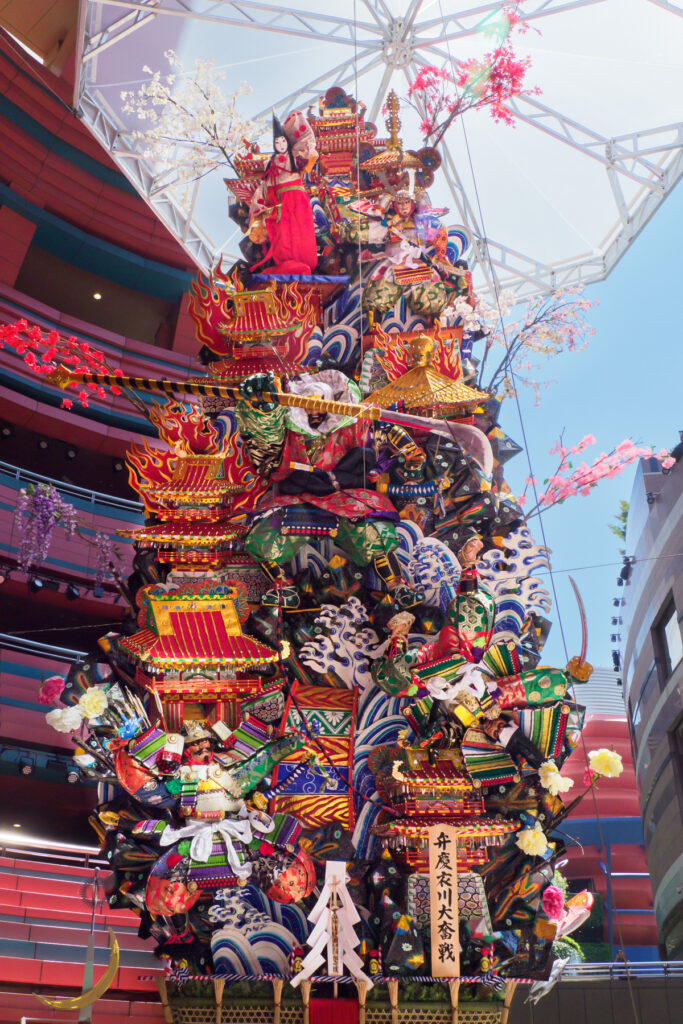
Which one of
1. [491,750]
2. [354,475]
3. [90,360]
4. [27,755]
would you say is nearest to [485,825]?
[491,750]

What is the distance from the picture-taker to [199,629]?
29.5 ft

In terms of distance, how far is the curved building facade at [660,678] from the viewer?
1346 cm

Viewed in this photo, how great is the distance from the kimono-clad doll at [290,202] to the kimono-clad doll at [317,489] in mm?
2012

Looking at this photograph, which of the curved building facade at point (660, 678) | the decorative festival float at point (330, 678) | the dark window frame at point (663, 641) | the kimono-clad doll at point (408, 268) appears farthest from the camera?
the dark window frame at point (663, 641)

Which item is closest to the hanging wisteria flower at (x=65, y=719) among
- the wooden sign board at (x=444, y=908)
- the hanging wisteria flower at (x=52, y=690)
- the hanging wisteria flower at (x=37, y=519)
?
the hanging wisteria flower at (x=52, y=690)

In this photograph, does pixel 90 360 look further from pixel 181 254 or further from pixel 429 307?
pixel 429 307

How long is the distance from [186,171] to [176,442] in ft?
20.0

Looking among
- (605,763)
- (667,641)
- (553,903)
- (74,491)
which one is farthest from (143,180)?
(553,903)

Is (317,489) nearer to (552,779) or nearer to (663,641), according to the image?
(552,779)

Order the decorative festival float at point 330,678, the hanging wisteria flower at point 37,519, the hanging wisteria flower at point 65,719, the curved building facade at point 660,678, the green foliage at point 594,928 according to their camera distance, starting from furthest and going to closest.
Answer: the green foliage at point 594,928
the hanging wisteria flower at point 37,519
the curved building facade at point 660,678
the hanging wisteria flower at point 65,719
the decorative festival float at point 330,678

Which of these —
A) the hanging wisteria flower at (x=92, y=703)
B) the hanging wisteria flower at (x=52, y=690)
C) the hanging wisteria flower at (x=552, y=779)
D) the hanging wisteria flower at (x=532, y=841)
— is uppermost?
the hanging wisteria flower at (x=52, y=690)

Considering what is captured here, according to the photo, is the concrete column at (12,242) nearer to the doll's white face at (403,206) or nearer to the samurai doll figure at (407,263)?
the samurai doll figure at (407,263)

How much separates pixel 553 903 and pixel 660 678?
6.94 meters

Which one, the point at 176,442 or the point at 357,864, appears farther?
the point at 176,442
